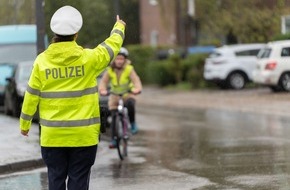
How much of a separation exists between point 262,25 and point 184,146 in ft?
75.9

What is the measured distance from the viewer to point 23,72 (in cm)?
2144

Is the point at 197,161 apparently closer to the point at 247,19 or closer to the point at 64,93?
the point at 64,93

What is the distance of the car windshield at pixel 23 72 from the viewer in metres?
21.2

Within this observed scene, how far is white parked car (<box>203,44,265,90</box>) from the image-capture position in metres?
30.6

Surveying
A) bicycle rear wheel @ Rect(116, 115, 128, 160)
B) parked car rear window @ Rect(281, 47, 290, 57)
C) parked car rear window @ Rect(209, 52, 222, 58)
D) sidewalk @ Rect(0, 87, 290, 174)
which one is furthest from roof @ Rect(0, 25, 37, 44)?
bicycle rear wheel @ Rect(116, 115, 128, 160)

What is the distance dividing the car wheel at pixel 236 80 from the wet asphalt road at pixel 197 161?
12.2m

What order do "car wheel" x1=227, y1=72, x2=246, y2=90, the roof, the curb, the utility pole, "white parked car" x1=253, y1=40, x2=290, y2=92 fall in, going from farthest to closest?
"car wheel" x1=227, y1=72, x2=246, y2=90 < "white parked car" x1=253, y1=40, x2=290, y2=92 < the roof < the utility pole < the curb

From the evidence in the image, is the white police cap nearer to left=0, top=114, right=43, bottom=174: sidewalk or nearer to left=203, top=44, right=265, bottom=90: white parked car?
left=0, top=114, right=43, bottom=174: sidewalk

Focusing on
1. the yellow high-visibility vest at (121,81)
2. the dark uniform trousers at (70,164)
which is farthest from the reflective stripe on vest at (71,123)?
the yellow high-visibility vest at (121,81)

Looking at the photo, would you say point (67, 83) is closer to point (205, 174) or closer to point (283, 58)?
point (205, 174)

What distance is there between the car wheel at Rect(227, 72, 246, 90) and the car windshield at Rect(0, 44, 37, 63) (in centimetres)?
938

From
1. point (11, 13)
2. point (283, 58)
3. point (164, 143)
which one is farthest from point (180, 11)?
point (164, 143)

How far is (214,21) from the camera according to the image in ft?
123

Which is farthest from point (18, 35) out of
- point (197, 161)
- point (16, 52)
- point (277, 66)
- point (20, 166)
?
point (197, 161)
